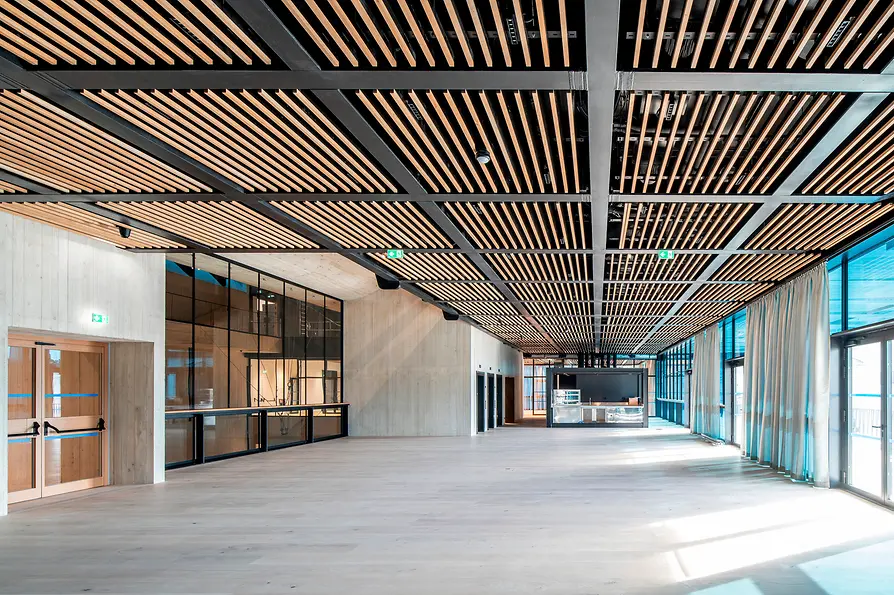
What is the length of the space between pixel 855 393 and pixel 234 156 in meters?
8.41

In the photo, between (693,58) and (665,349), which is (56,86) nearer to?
(693,58)

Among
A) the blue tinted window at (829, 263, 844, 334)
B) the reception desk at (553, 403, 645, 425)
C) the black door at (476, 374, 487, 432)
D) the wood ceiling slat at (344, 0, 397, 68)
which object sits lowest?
the reception desk at (553, 403, 645, 425)

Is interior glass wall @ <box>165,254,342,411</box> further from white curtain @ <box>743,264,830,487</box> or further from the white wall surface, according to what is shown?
white curtain @ <box>743,264,830,487</box>

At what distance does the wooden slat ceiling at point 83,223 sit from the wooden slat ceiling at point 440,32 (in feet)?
16.5

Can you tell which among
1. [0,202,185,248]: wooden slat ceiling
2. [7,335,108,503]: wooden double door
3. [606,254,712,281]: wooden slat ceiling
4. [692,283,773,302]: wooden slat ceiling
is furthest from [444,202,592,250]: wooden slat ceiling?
[7,335,108,503]: wooden double door

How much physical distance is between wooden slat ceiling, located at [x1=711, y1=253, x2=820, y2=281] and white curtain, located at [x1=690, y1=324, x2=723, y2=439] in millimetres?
8300

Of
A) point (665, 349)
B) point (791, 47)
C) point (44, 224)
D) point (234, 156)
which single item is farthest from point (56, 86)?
point (665, 349)

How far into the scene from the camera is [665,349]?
35.5 metres

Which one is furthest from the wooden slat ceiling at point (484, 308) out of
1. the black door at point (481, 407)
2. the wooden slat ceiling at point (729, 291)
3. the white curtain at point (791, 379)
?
the white curtain at point (791, 379)

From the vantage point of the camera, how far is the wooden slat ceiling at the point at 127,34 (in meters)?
3.67

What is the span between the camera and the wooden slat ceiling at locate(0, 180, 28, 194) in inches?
277

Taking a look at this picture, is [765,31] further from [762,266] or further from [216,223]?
[762,266]

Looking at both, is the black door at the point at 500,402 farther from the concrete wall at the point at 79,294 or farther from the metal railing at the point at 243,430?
the concrete wall at the point at 79,294

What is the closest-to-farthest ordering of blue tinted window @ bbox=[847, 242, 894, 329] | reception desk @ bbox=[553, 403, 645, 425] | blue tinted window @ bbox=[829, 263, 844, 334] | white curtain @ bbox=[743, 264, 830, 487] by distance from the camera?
1. blue tinted window @ bbox=[847, 242, 894, 329]
2. blue tinted window @ bbox=[829, 263, 844, 334]
3. white curtain @ bbox=[743, 264, 830, 487]
4. reception desk @ bbox=[553, 403, 645, 425]
